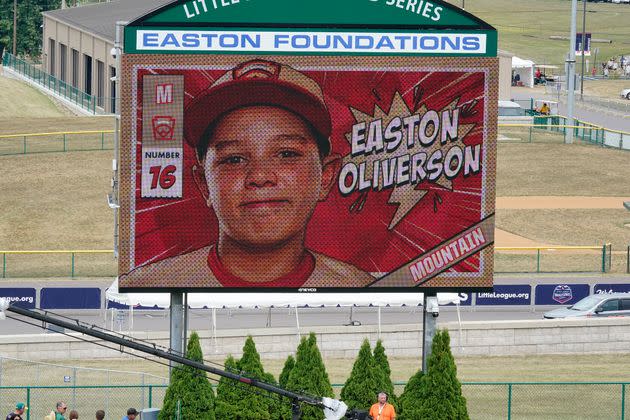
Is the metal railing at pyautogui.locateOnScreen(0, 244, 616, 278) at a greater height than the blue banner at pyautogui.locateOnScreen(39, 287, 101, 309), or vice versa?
the metal railing at pyautogui.locateOnScreen(0, 244, 616, 278)

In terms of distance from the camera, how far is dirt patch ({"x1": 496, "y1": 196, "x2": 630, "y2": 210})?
65250mm

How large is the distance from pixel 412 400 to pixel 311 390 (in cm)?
186

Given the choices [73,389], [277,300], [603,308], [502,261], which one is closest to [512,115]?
[502,261]

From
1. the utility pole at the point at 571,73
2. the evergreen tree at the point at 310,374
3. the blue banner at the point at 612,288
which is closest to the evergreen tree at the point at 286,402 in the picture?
the evergreen tree at the point at 310,374

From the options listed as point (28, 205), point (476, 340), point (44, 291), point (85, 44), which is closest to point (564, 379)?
point (476, 340)

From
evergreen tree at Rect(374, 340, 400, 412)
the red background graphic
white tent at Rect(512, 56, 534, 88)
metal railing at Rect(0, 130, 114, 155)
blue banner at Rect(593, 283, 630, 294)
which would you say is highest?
white tent at Rect(512, 56, 534, 88)

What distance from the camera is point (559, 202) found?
66.3m

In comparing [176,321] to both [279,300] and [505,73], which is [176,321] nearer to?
[279,300]

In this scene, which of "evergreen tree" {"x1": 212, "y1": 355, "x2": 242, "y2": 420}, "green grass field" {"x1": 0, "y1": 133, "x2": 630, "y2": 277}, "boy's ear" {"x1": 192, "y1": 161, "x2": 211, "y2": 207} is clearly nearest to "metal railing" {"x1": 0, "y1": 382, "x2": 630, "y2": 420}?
"evergreen tree" {"x1": 212, "y1": 355, "x2": 242, "y2": 420}

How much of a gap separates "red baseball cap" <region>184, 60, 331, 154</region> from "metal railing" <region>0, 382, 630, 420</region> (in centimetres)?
827

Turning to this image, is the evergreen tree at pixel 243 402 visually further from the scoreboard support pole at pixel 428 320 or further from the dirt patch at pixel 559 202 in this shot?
the dirt patch at pixel 559 202

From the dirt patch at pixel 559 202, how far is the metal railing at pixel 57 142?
19.6 meters

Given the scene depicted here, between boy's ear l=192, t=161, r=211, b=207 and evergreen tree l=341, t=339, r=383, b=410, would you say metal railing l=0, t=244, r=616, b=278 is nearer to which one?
evergreen tree l=341, t=339, r=383, b=410

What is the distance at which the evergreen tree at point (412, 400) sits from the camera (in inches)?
1090
